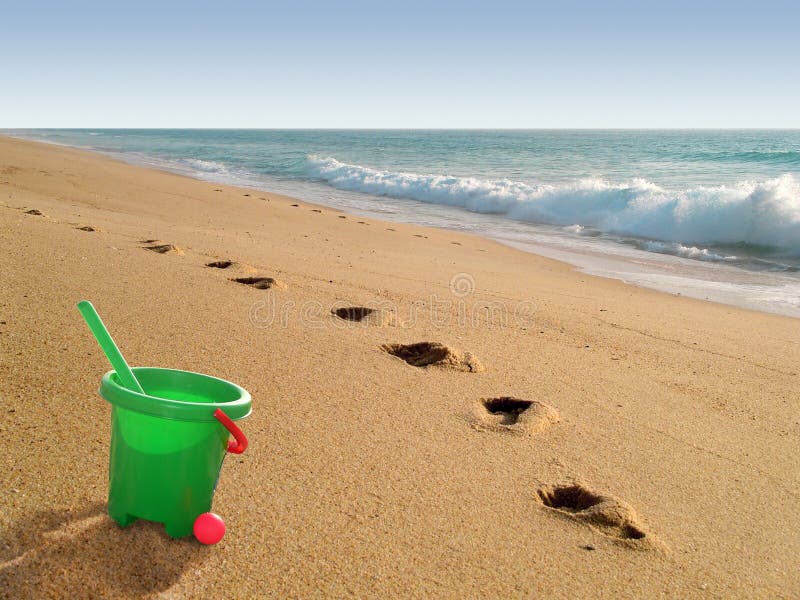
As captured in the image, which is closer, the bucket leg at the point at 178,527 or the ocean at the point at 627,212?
the bucket leg at the point at 178,527

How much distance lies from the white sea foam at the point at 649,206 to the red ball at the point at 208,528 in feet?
33.2

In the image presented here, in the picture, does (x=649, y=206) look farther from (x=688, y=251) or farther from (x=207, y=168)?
(x=207, y=168)

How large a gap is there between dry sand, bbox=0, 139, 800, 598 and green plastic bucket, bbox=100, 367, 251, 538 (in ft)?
0.27

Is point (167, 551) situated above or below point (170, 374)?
below

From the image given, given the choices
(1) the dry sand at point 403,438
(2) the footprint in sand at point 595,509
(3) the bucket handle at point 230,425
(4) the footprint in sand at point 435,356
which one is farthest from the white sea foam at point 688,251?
(3) the bucket handle at point 230,425

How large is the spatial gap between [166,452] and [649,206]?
13.7m

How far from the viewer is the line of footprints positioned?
2.22 m

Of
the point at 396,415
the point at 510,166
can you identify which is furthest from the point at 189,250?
the point at 510,166

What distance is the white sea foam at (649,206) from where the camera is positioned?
11.9 m

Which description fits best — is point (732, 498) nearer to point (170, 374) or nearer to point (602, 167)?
point (170, 374)

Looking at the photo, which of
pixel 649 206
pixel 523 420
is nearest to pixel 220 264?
pixel 523 420

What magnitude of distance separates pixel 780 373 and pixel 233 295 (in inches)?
138

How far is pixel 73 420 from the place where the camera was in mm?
2371

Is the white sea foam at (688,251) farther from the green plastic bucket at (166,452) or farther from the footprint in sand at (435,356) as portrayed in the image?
the green plastic bucket at (166,452)
